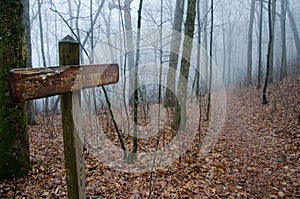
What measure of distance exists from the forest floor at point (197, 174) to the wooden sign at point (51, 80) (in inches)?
58.0

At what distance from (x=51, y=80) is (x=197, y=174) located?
3.28 metres

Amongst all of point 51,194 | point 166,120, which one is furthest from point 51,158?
point 166,120

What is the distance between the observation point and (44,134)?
18.7 ft

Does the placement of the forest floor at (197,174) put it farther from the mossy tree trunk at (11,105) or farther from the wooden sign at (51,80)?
the wooden sign at (51,80)

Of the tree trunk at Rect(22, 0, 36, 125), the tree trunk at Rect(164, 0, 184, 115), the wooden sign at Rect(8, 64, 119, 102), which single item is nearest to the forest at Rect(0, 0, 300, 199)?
the wooden sign at Rect(8, 64, 119, 102)

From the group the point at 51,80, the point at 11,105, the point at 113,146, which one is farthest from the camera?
the point at 113,146

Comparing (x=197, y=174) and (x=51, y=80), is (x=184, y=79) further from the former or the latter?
(x=51, y=80)

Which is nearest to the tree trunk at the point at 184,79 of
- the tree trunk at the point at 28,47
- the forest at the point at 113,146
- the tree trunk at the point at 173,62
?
the forest at the point at 113,146

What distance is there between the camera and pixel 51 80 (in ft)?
4.93

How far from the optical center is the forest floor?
3175 mm

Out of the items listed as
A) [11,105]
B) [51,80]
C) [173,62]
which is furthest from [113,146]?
[173,62]

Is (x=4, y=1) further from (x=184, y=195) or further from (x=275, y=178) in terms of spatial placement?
(x=275, y=178)

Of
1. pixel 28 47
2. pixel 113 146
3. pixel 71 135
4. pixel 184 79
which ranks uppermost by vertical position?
pixel 28 47

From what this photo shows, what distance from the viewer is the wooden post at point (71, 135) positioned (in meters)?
1.79
